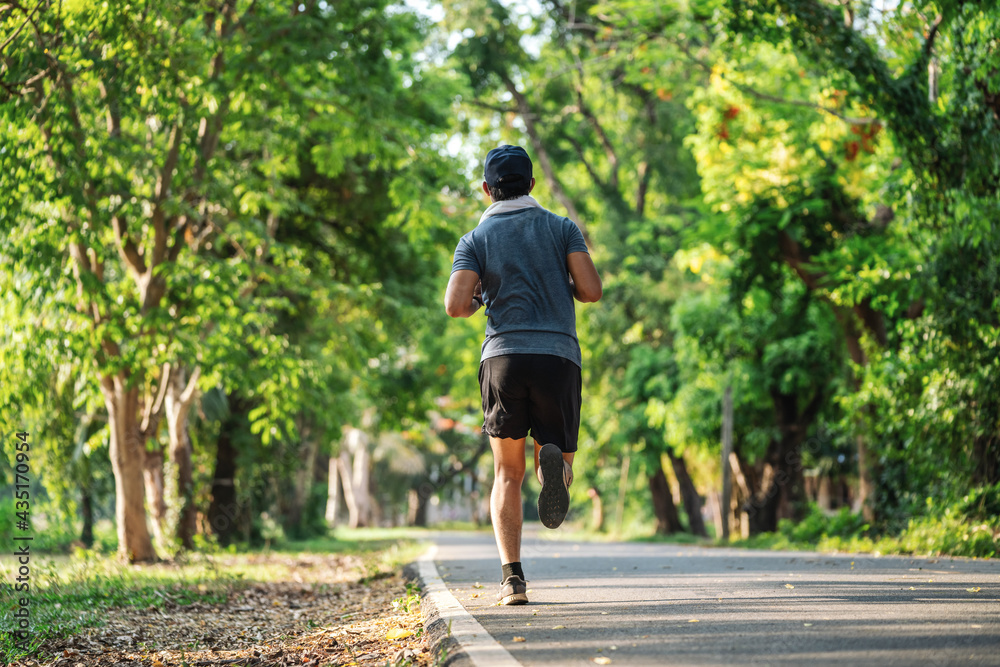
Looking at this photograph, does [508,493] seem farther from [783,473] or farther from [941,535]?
[783,473]

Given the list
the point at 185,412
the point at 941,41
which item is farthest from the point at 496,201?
the point at 185,412

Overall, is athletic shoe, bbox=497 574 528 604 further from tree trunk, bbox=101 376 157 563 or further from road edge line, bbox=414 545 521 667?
tree trunk, bbox=101 376 157 563

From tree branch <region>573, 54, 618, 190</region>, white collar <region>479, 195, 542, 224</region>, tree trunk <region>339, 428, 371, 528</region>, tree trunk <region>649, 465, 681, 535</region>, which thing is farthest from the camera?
tree trunk <region>339, 428, 371, 528</region>

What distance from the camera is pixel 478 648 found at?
358 cm

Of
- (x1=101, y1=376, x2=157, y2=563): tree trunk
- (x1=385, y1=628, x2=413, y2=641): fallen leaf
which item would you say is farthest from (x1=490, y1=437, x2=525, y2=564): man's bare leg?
(x1=101, y1=376, x2=157, y2=563): tree trunk

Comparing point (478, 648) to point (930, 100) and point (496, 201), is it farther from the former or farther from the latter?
point (930, 100)

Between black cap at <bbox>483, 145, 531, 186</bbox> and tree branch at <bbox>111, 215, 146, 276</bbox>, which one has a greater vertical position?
tree branch at <bbox>111, 215, 146, 276</bbox>

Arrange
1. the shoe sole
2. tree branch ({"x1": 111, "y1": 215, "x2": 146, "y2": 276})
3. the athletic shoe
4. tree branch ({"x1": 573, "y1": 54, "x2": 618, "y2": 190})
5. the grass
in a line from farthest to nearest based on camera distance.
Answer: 1. tree branch ({"x1": 573, "y1": 54, "x2": 618, "y2": 190})
2. tree branch ({"x1": 111, "y1": 215, "x2": 146, "y2": 276})
3. the grass
4. the athletic shoe
5. the shoe sole

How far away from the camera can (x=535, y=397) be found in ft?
15.3

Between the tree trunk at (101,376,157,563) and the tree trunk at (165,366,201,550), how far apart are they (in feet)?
8.19

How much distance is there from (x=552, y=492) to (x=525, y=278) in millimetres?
1106

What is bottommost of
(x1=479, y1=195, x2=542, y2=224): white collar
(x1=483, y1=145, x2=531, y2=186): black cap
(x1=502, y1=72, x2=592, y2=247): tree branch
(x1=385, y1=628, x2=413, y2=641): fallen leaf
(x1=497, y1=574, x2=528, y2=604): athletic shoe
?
(x1=385, y1=628, x2=413, y2=641): fallen leaf

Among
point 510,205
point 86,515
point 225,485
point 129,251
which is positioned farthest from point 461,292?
point 86,515

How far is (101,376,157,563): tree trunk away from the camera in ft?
38.9
